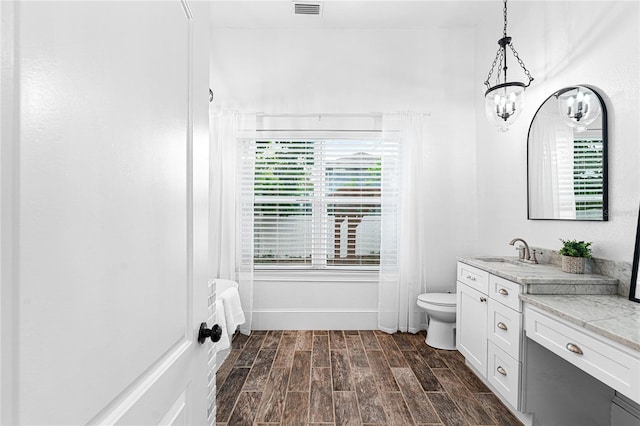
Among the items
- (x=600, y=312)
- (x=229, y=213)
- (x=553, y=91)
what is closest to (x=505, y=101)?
(x=553, y=91)

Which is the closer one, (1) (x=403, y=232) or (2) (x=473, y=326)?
(2) (x=473, y=326)

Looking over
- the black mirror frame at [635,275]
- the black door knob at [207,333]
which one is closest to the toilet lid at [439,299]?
the black mirror frame at [635,275]

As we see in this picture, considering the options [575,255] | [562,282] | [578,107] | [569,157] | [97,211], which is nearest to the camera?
[97,211]

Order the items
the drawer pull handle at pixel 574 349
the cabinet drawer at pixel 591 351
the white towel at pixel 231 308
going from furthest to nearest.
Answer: the white towel at pixel 231 308, the drawer pull handle at pixel 574 349, the cabinet drawer at pixel 591 351

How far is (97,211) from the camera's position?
0.53 metres

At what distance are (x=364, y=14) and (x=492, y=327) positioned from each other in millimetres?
3043

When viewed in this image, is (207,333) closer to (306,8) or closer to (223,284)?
(223,284)

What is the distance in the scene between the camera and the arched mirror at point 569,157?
81.8 inches

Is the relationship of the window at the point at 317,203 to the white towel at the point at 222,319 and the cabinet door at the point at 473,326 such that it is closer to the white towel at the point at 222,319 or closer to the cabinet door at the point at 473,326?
the white towel at the point at 222,319

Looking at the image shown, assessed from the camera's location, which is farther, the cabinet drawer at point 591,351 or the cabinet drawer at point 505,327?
the cabinet drawer at point 505,327

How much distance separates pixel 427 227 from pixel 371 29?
220 cm

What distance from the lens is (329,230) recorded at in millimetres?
3719

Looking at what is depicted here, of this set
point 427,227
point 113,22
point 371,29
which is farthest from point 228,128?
point 113,22

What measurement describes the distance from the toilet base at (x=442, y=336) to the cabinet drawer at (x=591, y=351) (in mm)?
1293
